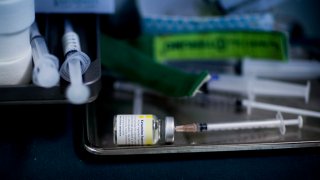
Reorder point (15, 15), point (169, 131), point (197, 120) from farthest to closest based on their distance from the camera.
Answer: point (197, 120) < point (169, 131) < point (15, 15)

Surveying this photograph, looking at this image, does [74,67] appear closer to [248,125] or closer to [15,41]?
[15,41]

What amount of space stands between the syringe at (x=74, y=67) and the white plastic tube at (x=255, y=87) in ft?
0.96

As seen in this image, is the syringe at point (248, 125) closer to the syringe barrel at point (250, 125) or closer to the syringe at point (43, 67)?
the syringe barrel at point (250, 125)

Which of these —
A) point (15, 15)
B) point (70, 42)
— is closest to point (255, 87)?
point (70, 42)

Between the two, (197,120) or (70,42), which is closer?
(70,42)

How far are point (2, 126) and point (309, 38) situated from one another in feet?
2.14

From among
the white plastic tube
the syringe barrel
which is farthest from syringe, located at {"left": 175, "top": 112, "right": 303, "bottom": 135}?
the white plastic tube

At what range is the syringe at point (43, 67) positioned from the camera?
64 centimetres

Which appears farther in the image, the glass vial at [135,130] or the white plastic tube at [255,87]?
the white plastic tube at [255,87]

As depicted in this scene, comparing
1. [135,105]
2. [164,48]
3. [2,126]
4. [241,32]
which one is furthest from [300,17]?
[2,126]

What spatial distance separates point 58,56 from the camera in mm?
765

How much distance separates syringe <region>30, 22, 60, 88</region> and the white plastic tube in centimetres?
34

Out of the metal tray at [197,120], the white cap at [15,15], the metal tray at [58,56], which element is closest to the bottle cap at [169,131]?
Result: the metal tray at [197,120]

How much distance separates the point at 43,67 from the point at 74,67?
0.05 meters
